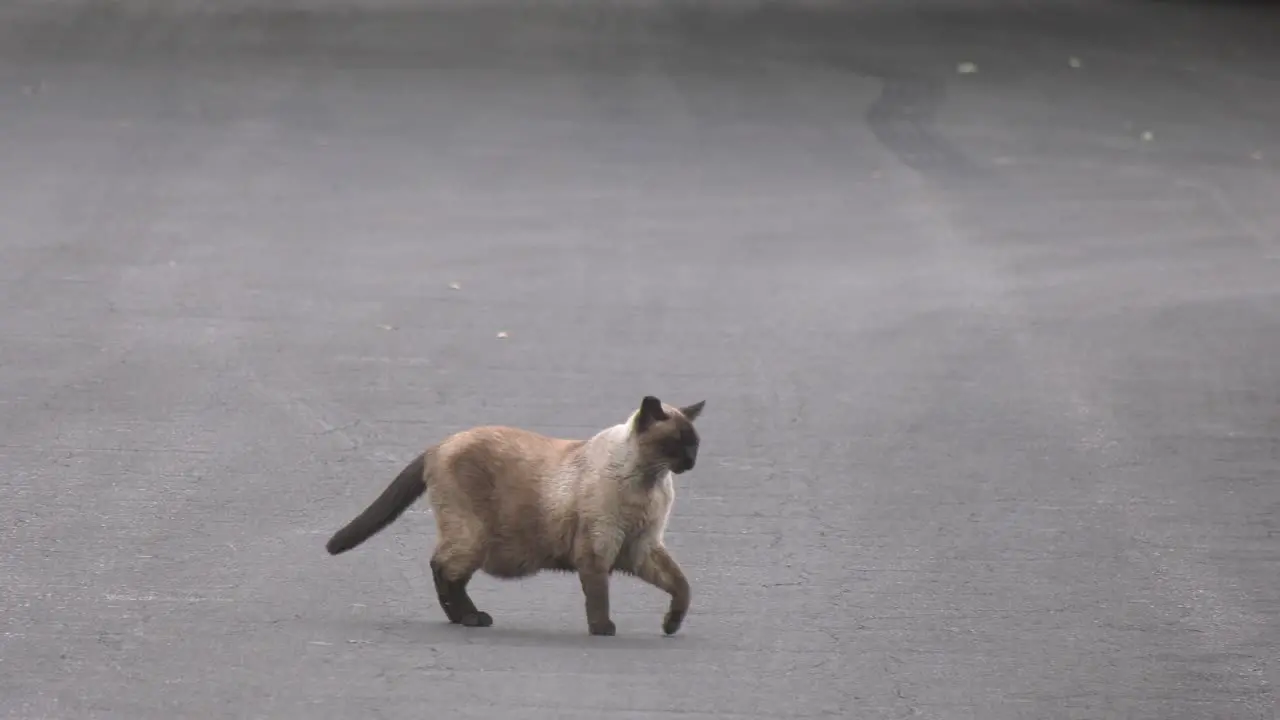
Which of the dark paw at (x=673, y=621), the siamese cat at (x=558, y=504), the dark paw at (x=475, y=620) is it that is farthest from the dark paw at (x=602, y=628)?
the dark paw at (x=475, y=620)

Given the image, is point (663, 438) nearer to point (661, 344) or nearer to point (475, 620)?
point (475, 620)

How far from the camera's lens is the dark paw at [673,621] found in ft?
25.5

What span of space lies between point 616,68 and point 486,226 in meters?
5.30

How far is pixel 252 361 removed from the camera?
38.8 feet

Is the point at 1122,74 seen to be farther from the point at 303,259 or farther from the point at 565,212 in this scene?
the point at 303,259

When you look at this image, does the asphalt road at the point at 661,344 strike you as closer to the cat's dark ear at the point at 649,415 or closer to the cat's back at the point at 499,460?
the cat's back at the point at 499,460

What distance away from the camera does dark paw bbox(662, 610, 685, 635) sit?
25.5 ft

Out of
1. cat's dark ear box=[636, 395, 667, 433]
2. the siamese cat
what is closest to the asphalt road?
the siamese cat

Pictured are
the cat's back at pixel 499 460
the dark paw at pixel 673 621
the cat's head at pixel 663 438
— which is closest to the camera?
the cat's head at pixel 663 438

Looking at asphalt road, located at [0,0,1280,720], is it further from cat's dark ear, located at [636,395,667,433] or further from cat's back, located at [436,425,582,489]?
cat's dark ear, located at [636,395,667,433]

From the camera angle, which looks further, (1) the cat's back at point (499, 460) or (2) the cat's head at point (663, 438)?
(1) the cat's back at point (499, 460)

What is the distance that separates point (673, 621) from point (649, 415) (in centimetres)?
99

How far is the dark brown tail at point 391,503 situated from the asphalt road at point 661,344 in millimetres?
393

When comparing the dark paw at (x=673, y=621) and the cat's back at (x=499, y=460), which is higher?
the cat's back at (x=499, y=460)
